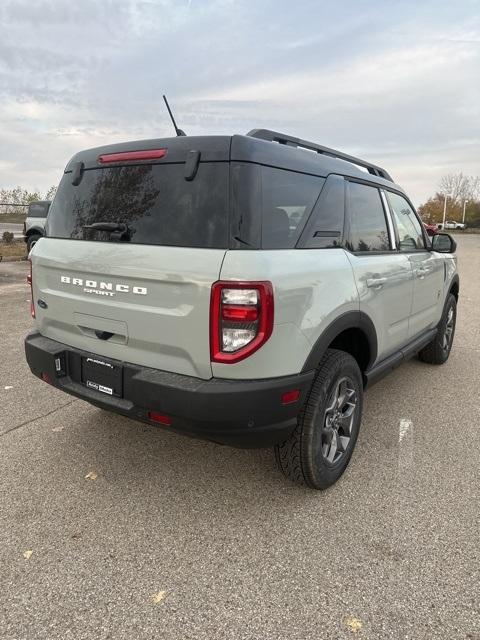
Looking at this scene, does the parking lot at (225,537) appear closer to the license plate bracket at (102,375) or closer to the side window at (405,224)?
the license plate bracket at (102,375)

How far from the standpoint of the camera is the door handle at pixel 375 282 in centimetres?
307

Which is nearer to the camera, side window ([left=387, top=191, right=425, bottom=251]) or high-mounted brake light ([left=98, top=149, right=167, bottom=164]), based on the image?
high-mounted brake light ([left=98, top=149, right=167, bottom=164])

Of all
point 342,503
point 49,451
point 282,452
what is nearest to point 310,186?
point 282,452

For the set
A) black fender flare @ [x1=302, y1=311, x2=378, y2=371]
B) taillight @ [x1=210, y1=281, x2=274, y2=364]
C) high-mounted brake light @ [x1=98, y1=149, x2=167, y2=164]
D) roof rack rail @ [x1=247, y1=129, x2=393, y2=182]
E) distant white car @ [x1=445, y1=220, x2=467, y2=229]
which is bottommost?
black fender flare @ [x1=302, y1=311, x2=378, y2=371]

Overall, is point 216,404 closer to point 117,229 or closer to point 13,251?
point 117,229

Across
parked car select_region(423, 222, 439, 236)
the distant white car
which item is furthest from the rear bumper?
the distant white car

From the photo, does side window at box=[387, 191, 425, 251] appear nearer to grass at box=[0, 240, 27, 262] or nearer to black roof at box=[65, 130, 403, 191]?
black roof at box=[65, 130, 403, 191]

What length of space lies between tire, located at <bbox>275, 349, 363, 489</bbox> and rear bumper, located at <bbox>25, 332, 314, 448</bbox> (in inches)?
7.2

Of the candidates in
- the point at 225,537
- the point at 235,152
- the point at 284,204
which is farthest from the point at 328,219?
the point at 225,537

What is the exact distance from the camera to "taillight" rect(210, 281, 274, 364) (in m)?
2.15

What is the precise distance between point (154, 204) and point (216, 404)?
107cm

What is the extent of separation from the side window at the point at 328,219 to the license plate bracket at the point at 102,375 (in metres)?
1.18

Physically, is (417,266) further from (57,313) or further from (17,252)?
(17,252)

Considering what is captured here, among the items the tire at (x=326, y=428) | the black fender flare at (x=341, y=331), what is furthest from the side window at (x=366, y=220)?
the tire at (x=326, y=428)
